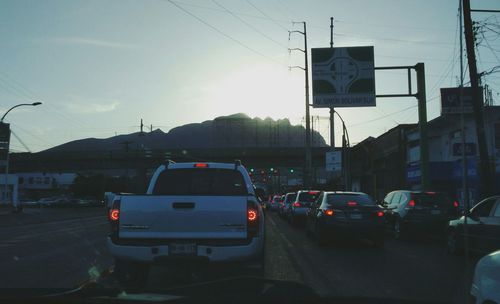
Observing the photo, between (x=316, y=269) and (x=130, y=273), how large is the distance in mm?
4083

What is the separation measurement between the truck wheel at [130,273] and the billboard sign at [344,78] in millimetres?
17693

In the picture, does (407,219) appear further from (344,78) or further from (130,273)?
(130,273)

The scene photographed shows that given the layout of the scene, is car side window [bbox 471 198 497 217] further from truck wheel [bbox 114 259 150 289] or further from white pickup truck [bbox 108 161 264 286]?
truck wheel [bbox 114 259 150 289]

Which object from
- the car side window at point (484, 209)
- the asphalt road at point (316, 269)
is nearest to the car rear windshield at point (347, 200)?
the asphalt road at point (316, 269)

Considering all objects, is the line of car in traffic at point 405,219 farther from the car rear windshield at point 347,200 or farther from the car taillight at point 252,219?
the car taillight at point 252,219

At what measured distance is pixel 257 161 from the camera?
74.0 meters

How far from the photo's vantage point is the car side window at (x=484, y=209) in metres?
12.0

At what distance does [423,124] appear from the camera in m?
22.8

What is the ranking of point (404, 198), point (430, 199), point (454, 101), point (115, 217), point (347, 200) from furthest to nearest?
point (404, 198) < point (430, 199) < point (454, 101) < point (347, 200) < point (115, 217)

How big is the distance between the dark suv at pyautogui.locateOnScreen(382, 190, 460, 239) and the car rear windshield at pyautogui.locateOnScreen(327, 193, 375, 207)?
2407mm

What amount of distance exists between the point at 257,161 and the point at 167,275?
64408 mm

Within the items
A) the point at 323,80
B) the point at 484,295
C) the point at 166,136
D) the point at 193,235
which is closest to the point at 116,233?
the point at 193,235

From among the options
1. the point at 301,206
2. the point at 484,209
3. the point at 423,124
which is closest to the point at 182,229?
the point at 484,209

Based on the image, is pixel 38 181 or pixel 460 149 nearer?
pixel 460 149
